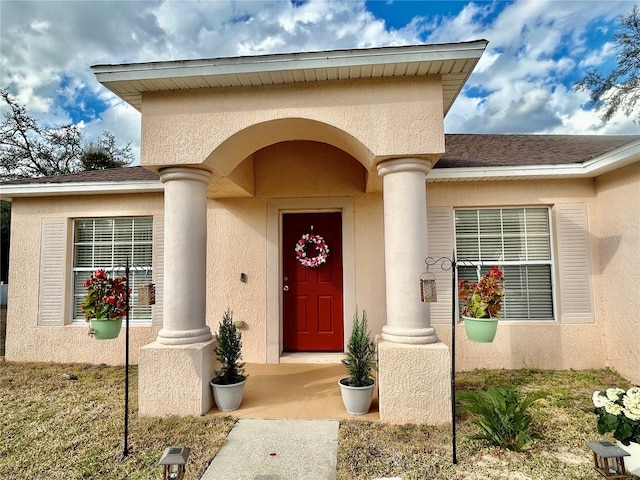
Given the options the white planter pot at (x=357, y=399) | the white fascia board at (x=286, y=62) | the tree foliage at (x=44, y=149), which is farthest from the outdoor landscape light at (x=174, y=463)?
the tree foliage at (x=44, y=149)

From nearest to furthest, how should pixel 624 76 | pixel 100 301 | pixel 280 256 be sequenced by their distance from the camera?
pixel 100 301, pixel 280 256, pixel 624 76

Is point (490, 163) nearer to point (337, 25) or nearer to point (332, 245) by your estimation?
point (332, 245)

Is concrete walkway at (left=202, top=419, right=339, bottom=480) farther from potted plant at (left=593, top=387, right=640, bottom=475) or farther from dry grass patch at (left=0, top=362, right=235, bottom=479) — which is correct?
potted plant at (left=593, top=387, right=640, bottom=475)

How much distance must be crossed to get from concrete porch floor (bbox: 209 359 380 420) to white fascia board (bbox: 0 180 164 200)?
10.8 feet

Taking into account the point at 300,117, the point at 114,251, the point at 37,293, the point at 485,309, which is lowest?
the point at 485,309

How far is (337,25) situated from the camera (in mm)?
8922

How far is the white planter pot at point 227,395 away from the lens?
3629mm

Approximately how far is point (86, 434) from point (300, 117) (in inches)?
148

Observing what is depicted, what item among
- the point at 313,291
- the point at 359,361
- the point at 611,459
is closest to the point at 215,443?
the point at 359,361

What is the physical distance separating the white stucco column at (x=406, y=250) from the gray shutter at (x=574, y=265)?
282 centimetres

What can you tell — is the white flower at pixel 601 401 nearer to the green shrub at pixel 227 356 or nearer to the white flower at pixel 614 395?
the white flower at pixel 614 395

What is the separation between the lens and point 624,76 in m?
12.5

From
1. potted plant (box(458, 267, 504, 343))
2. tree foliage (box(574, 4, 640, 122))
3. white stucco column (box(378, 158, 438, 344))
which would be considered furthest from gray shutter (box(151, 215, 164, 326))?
tree foliage (box(574, 4, 640, 122))

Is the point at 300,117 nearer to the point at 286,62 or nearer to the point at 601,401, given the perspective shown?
the point at 286,62
